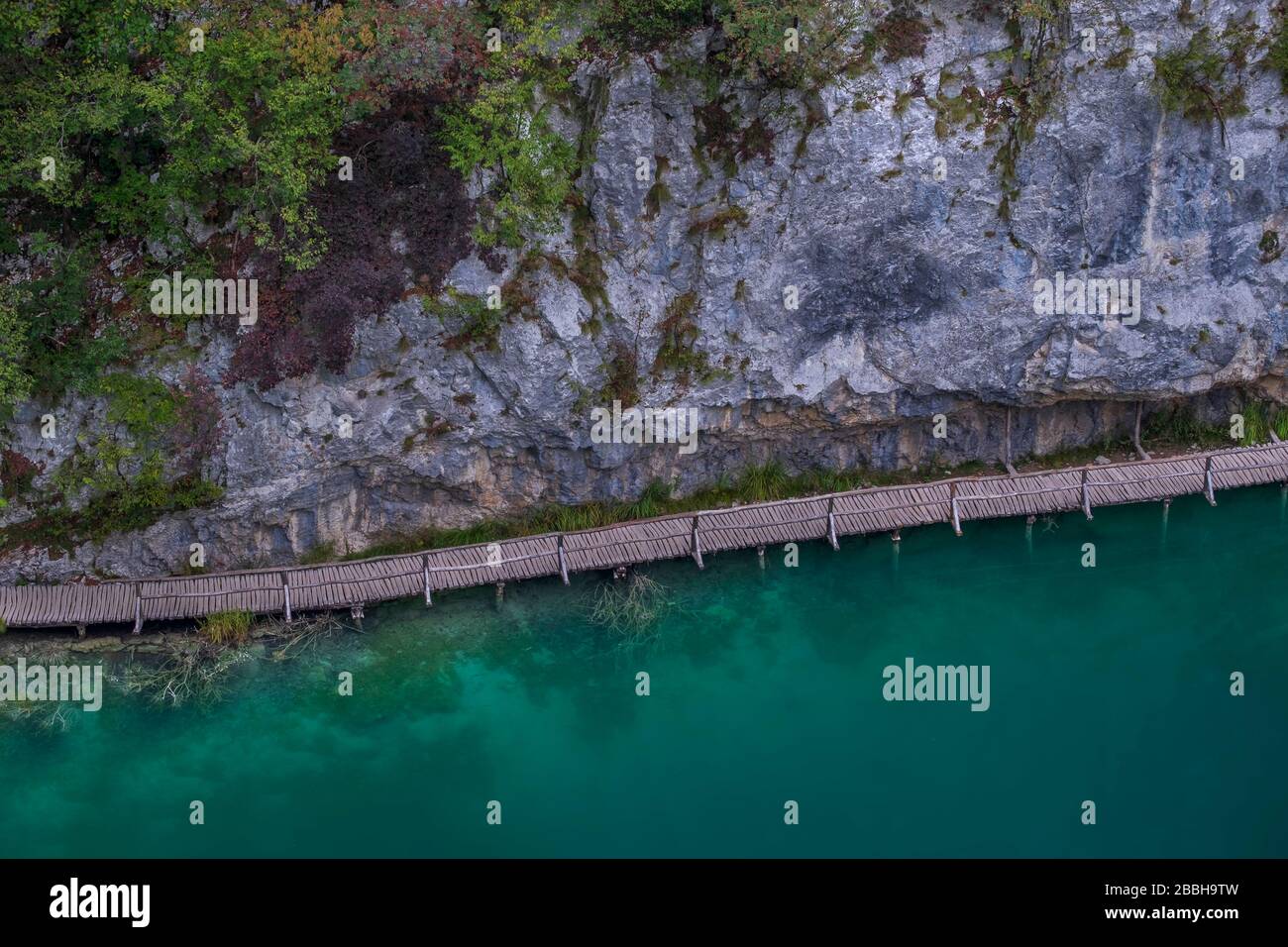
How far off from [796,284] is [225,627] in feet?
41.0

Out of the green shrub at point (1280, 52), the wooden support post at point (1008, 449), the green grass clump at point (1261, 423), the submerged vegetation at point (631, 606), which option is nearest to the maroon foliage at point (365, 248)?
the submerged vegetation at point (631, 606)

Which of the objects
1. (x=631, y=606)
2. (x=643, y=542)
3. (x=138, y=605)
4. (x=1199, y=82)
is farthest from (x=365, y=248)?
(x=1199, y=82)

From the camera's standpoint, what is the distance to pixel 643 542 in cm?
2570

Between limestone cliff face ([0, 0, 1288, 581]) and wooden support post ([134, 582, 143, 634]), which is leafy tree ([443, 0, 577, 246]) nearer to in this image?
limestone cliff face ([0, 0, 1288, 581])

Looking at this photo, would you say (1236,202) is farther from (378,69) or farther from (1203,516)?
(378,69)

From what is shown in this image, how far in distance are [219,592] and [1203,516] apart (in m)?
19.7

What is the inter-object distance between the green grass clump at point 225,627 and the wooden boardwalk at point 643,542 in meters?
0.16

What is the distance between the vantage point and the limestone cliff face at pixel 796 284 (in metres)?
24.0

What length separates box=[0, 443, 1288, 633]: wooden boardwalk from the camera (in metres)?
24.2

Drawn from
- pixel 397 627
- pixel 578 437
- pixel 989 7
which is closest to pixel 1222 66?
pixel 989 7

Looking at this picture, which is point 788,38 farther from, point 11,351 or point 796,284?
point 11,351

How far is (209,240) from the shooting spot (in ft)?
77.5

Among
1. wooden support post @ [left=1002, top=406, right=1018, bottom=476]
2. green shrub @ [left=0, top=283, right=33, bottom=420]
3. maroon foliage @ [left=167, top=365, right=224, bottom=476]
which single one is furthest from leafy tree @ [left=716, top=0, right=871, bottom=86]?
green shrub @ [left=0, top=283, right=33, bottom=420]

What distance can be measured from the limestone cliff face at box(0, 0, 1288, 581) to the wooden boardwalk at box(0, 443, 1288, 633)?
2.14ft
